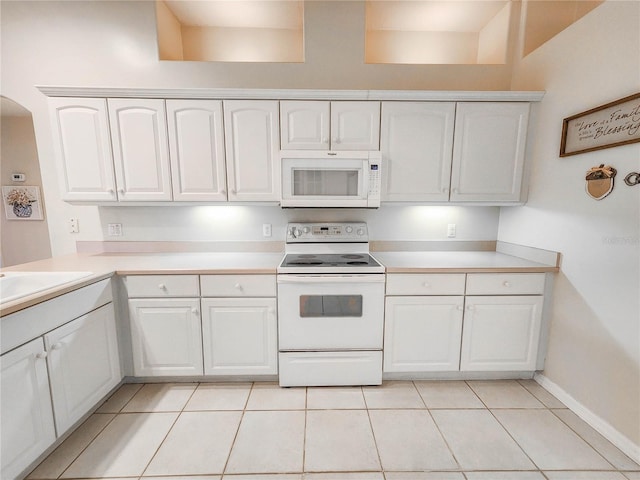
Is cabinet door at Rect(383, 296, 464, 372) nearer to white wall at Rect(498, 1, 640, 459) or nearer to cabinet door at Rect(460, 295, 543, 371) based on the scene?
cabinet door at Rect(460, 295, 543, 371)

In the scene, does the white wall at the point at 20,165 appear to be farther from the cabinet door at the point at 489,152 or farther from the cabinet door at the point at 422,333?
the cabinet door at the point at 489,152

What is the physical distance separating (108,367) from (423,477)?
198 cm

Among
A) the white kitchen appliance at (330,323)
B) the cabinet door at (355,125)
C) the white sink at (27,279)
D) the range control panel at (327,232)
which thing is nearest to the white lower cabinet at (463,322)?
the white kitchen appliance at (330,323)

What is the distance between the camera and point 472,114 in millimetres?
2029

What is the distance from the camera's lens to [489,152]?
6.82ft

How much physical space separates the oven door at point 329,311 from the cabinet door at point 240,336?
Answer: 104 millimetres

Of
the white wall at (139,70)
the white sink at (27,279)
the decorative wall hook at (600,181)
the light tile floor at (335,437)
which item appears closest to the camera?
the light tile floor at (335,437)

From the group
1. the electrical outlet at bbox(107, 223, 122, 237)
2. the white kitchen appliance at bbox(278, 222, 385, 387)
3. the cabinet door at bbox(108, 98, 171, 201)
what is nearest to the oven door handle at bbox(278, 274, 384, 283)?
the white kitchen appliance at bbox(278, 222, 385, 387)

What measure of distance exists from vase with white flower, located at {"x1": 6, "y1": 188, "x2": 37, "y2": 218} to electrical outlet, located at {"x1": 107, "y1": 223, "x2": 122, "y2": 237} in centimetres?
97

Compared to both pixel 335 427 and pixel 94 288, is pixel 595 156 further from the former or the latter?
pixel 94 288

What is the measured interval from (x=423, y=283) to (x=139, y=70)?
2777mm

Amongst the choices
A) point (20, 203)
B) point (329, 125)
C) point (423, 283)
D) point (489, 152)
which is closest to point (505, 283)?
point (423, 283)

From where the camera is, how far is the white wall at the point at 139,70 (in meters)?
2.08

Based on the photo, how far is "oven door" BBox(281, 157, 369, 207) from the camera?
6.50ft
